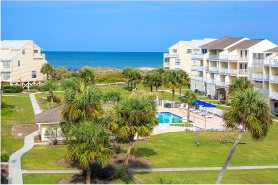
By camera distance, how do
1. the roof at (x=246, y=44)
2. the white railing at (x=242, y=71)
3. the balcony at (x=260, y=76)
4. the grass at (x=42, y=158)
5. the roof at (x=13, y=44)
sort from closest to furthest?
1. the grass at (x=42, y=158)
2. the balcony at (x=260, y=76)
3. the roof at (x=246, y=44)
4. the white railing at (x=242, y=71)
5. the roof at (x=13, y=44)

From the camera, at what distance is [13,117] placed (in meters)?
38.2

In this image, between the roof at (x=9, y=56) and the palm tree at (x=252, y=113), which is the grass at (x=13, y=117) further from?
the palm tree at (x=252, y=113)

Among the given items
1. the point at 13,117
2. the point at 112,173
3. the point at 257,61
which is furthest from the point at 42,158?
the point at 257,61

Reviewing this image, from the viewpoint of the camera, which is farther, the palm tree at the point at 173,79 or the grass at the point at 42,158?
the palm tree at the point at 173,79

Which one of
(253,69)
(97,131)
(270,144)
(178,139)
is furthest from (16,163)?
(253,69)

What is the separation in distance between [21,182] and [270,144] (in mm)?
21298

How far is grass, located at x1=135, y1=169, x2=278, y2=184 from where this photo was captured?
19594 millimetres

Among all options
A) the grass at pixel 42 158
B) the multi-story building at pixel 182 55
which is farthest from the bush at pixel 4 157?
the multi-story building at pixel 182 55

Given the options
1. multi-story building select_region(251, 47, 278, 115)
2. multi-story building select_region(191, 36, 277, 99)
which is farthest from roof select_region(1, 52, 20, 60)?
multi-story building select_region(251, 47, 278, 115)

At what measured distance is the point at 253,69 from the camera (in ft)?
167

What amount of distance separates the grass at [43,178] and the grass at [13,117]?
661cm

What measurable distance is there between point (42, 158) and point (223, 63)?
42.6 metres

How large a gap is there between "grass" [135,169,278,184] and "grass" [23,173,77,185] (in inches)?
193

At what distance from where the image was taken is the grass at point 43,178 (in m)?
18.3
